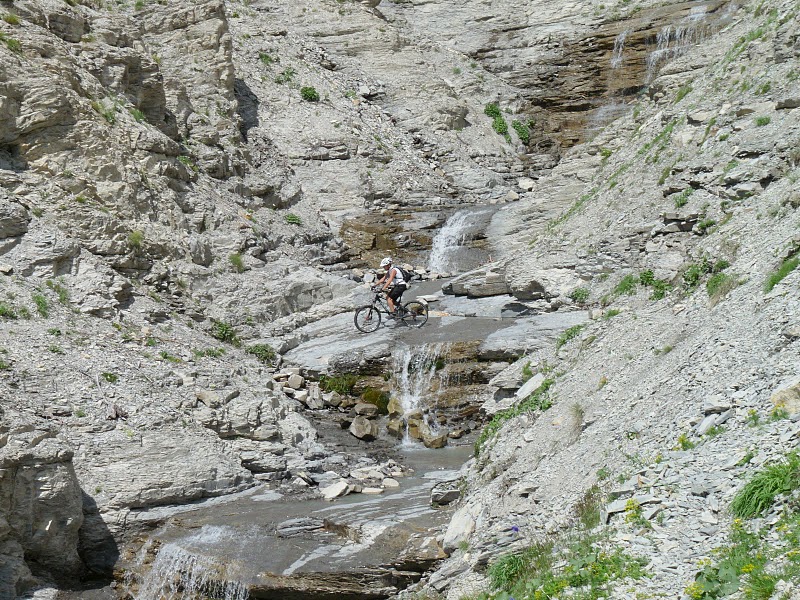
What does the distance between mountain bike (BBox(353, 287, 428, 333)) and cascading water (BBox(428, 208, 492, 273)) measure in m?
6.25

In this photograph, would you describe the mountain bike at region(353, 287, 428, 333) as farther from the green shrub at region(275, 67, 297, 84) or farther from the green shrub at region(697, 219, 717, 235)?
the green shrub at region(275, 67, 297, 84)

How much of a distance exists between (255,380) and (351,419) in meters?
2.30

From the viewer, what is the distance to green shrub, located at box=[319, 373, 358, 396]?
798 inches

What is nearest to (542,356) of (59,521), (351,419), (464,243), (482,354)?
(482,354)

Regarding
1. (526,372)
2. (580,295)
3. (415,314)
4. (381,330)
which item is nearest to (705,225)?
(580,295)

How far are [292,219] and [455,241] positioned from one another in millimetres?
5471

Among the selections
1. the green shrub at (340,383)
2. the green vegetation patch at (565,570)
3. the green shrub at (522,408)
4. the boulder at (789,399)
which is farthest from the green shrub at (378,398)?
the boulder at (789,399)

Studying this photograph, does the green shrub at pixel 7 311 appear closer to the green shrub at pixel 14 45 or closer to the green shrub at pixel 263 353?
the green shrub at pixel 263 353

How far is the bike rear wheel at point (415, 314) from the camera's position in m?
22.3

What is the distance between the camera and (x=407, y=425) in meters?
19.0

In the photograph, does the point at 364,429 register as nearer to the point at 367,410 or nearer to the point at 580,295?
the point at 367,410

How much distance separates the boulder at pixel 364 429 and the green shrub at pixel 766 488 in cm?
1261

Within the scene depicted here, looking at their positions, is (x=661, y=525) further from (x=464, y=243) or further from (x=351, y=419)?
(x=464, y=243)

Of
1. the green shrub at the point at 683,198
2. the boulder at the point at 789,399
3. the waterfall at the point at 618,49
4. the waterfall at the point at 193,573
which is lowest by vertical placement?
the waterfall at the point at 193,573
